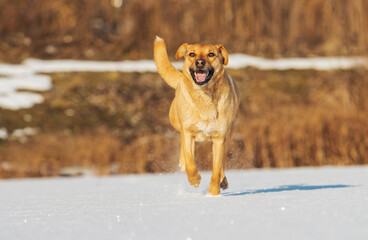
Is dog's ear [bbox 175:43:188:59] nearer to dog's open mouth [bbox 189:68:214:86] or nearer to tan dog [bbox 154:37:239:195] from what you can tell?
tan dog [bbox 154:37:239:195]

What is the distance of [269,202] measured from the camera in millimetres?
3982

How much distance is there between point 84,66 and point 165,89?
99.1 inches

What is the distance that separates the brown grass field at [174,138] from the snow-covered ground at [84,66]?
5.27 feet

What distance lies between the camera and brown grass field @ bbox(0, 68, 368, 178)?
963cm

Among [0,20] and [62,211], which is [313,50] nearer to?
[0,20]

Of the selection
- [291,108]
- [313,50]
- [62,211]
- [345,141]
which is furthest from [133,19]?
[62,211]

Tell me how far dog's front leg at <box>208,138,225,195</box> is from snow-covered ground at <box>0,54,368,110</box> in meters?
8.84

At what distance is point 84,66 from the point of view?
15.1 metres

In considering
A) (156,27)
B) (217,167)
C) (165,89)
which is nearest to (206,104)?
(217,167)

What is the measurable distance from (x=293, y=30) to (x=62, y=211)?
1310cm

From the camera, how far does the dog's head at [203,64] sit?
479 cm

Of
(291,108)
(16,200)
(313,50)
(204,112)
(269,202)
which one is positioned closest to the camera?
(269,202)

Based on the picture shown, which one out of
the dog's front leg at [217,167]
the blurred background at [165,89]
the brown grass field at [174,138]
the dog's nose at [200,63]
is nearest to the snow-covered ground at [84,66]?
the blurred background at [165,89]

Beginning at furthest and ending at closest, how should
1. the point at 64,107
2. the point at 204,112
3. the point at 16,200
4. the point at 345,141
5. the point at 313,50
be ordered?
the point at 313,50, the point at 64,107, the point at 345,141, the point at 16,200, the point at 204,112
